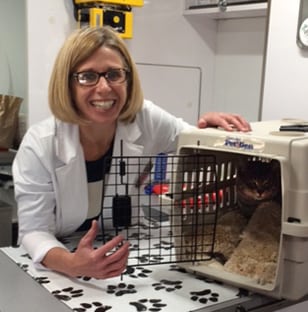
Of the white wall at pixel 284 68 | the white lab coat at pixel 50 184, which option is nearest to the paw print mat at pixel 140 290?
the white lab coat at pixel 50 184

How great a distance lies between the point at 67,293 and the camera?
93 centimetres

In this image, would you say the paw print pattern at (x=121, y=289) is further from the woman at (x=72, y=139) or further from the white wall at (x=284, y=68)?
the white wall at (x=284, y=68)

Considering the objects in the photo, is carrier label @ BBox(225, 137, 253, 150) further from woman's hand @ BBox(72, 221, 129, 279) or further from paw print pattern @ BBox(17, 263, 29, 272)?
paw print pattern @ BBox(17, 263, 29, 272)

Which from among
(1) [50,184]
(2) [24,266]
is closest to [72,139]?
(1) [50,184]

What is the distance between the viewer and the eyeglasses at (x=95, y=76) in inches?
46.4

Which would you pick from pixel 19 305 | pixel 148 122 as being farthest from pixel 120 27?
pixel 19 305

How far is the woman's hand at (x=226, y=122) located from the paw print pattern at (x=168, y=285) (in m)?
0.36

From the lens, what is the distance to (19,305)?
890 mm

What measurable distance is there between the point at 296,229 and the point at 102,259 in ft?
1.28

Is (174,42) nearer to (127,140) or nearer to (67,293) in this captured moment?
(127,140)

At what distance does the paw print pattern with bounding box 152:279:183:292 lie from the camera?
97 cm

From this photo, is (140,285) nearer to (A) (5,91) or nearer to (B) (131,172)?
(B) (131,172)

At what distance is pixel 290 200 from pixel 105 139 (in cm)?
63

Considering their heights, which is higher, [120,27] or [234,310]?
[120,27]
